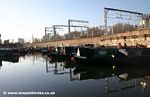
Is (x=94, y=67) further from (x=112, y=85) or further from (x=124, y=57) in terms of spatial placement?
(x=112, y=85)

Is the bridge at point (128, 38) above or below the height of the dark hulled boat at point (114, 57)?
above

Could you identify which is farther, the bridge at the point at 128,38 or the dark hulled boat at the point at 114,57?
the bridge at the point at 128,38

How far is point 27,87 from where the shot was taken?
54.2 ft

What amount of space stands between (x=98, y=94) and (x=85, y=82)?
400cm

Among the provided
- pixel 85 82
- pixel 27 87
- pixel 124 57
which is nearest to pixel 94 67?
pixel 124 57

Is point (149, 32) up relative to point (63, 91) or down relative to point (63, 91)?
up

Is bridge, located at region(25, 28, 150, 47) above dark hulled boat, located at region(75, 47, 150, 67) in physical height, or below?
above

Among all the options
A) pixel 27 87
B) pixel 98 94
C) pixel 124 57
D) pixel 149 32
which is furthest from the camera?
pixel 149 32

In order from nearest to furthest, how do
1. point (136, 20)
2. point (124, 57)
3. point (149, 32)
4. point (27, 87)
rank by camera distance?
point (27, 87) → point (124, 57) → point (149, 32) → point (136, 20)

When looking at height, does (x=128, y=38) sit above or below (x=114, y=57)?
above

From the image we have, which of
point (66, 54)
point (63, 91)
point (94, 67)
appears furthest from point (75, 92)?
point (66, 54)

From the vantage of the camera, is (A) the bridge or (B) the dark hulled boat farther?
(A) the bridge

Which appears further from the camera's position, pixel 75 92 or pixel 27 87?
pixel 27 87

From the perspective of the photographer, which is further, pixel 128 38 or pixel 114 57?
pixel 128 38
